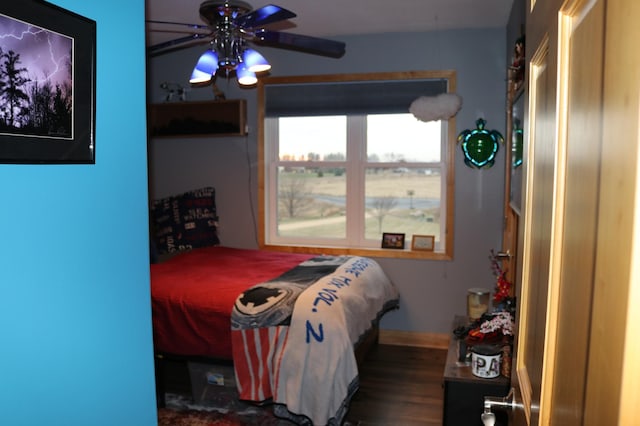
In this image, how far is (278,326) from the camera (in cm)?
303

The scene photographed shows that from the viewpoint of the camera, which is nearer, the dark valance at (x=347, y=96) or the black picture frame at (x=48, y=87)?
the black picture frame at (x=48, y=87)

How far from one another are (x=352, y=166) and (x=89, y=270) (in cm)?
371

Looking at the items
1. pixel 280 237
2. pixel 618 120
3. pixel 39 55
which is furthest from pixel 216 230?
pixel 618 120

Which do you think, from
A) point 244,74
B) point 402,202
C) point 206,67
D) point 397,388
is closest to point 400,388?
point 397,388

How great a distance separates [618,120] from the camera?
1.81 ft

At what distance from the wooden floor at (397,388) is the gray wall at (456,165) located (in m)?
0.44

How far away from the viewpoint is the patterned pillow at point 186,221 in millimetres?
4738

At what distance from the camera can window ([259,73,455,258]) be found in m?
4.65

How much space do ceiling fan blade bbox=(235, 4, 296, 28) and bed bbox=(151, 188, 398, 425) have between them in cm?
152

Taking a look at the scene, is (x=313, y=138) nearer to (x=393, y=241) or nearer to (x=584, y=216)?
(x=393, y=241)

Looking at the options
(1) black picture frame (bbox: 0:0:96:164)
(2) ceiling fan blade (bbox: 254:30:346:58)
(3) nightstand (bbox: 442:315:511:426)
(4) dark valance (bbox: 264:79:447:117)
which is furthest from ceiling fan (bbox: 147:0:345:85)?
(3) nightstand (bbox: 442:315:511:426)

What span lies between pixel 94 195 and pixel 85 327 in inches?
12.3

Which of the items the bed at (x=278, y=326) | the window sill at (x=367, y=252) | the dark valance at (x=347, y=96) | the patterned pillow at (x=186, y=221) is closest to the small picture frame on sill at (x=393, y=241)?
the window sill at (x=367, y=252)

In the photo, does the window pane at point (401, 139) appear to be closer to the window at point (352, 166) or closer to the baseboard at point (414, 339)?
the window at point (352, 166)
